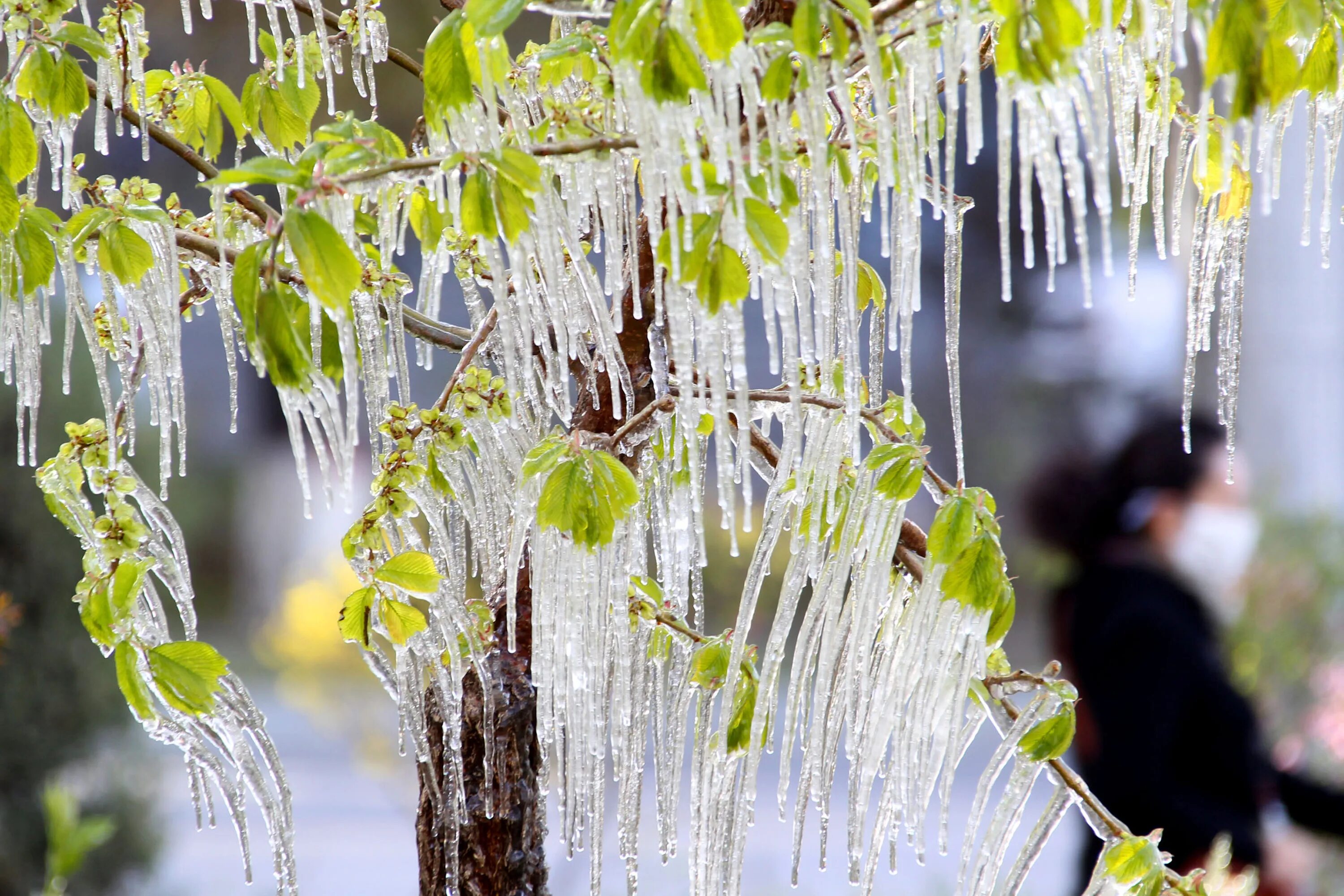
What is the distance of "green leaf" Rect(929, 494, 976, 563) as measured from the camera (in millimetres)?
411

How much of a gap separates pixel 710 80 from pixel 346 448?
208mm

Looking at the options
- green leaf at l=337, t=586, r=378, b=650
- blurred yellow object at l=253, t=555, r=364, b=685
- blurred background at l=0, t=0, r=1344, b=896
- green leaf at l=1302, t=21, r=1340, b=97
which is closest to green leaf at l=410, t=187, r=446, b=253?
green leaf at l=337, t=586, r=378, b=650

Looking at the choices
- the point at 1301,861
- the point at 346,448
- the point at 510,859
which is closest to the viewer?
Result: the point at 346,448

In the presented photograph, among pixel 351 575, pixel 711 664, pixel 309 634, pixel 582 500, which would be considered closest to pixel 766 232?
pixel 582 500

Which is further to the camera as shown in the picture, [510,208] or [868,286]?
[868,286]

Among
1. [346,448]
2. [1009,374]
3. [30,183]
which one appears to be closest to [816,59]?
[346,448]

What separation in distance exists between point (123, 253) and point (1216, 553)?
6.22ft

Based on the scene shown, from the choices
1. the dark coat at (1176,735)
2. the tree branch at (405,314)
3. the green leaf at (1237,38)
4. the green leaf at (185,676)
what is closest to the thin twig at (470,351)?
the tree branch at (405,314)

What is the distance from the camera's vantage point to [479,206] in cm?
34

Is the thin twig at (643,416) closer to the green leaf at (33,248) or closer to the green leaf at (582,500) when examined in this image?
the green leaf at (582,500)

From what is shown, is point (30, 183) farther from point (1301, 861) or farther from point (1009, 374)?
point (1301, 861)

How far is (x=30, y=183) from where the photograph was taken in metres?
0.49

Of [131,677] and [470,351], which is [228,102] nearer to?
[470,351]

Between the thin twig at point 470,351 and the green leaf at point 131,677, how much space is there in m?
0.15
